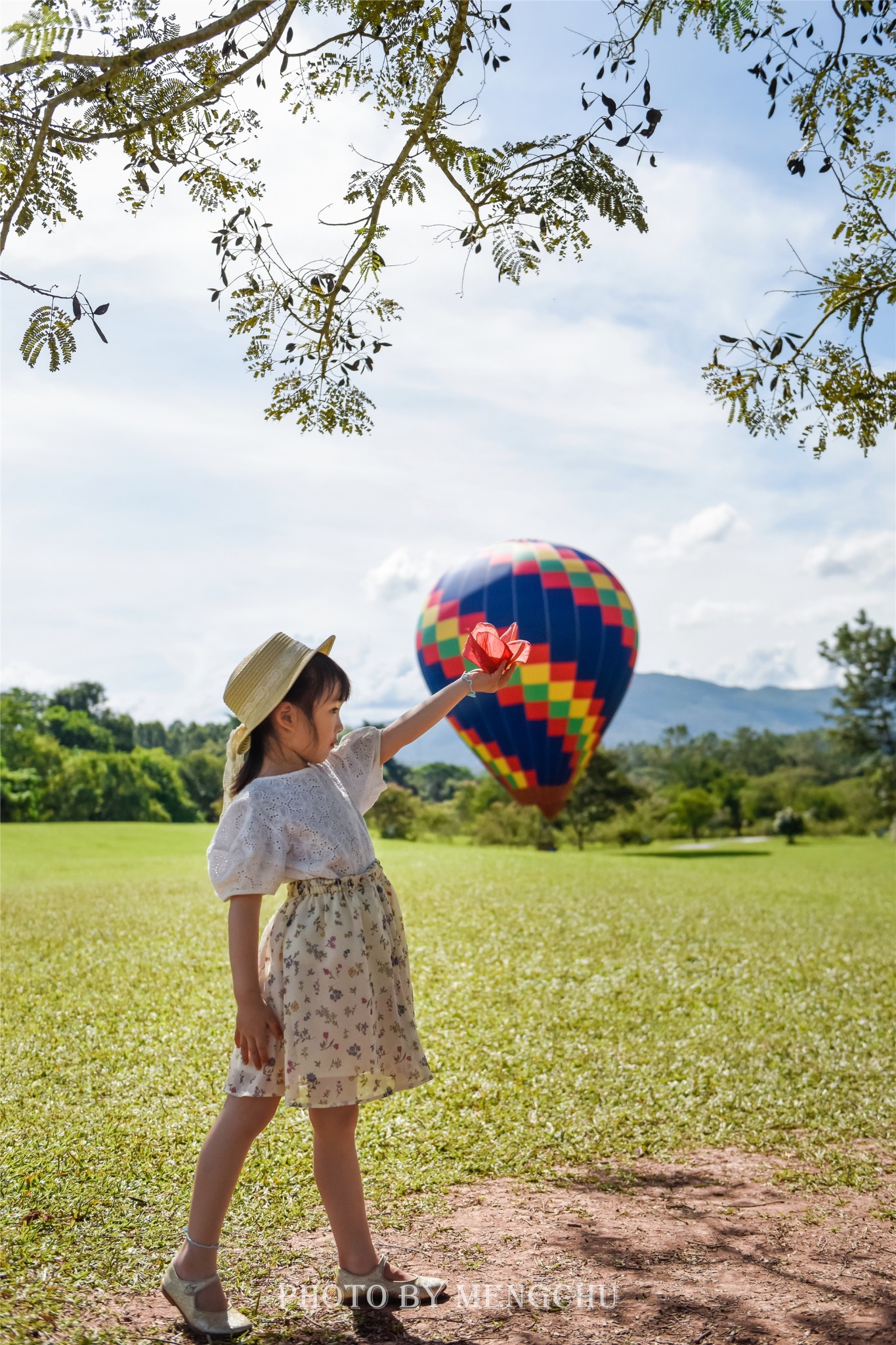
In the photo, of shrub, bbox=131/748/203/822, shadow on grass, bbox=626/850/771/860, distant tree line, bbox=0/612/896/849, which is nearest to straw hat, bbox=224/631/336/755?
shadow on grass, bbox=626/850/771/860

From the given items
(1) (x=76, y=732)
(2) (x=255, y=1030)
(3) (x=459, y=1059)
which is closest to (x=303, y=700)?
(2) (x=255, y=1030)

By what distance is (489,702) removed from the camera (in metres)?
20.9

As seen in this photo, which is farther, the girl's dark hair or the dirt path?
the girl's dark hair

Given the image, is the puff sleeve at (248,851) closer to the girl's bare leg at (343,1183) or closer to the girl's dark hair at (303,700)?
the girl's dark hair at (303,700)

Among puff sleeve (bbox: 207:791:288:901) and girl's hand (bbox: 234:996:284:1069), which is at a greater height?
puff sleeve (bbox: 207:791:288:901)

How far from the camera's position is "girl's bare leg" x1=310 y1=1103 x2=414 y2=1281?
9.94 feet

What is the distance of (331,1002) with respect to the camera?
9.80ft

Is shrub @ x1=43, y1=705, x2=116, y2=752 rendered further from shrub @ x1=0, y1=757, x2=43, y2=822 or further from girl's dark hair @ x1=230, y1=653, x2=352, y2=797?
girl's dark hair @ x1=230, y1=653, x2=352, y2=797

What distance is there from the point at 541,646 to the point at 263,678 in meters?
16.5

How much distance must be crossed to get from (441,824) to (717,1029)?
35123 millimetres

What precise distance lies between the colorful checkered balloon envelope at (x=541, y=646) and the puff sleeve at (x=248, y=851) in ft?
51.8

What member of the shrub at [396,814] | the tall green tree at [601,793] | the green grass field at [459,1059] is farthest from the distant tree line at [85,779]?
the green grass field at [459,1059]

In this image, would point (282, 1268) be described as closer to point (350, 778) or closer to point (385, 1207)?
point (385, 1207)

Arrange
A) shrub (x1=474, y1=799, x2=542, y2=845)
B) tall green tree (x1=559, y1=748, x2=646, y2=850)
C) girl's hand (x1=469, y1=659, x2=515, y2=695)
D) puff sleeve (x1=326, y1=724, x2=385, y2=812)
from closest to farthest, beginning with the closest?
puff sleeve (x1=326, y1=724, x2=385, y2=812) < girl's hand (x1=469, y1=659, x2=515, y2=695) < tall green tree (x1=559, y1=748, x2=646, y2=850) < shrub (x1=474, y1=799, x2=542, y2=845)
